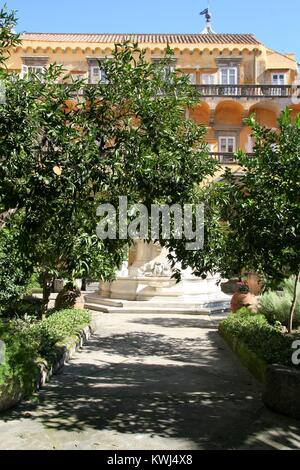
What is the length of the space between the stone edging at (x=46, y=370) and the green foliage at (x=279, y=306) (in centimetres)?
499

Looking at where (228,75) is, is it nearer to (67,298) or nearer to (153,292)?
(153,292)

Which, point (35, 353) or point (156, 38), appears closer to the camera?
point (35, 353)

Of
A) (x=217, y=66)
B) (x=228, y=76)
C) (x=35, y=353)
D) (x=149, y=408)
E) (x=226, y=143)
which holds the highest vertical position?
(x=217, y=66)

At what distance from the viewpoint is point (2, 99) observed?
4.81 m

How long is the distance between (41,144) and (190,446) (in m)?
3.51

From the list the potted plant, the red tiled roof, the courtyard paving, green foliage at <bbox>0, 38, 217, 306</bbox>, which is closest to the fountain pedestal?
the potted plant

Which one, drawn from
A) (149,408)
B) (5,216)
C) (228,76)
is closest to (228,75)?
(228,76)

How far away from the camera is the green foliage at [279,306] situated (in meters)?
13.1

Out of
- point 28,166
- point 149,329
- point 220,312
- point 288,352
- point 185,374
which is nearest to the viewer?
point 28,166

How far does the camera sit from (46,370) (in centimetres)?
779

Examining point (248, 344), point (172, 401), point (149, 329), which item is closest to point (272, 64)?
point (149, 329)

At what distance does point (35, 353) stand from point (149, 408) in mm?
2281

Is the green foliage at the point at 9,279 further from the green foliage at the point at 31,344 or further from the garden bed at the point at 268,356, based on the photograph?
the garden bed at the point at 268,356

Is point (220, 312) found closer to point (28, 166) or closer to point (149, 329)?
point (149, 329)
